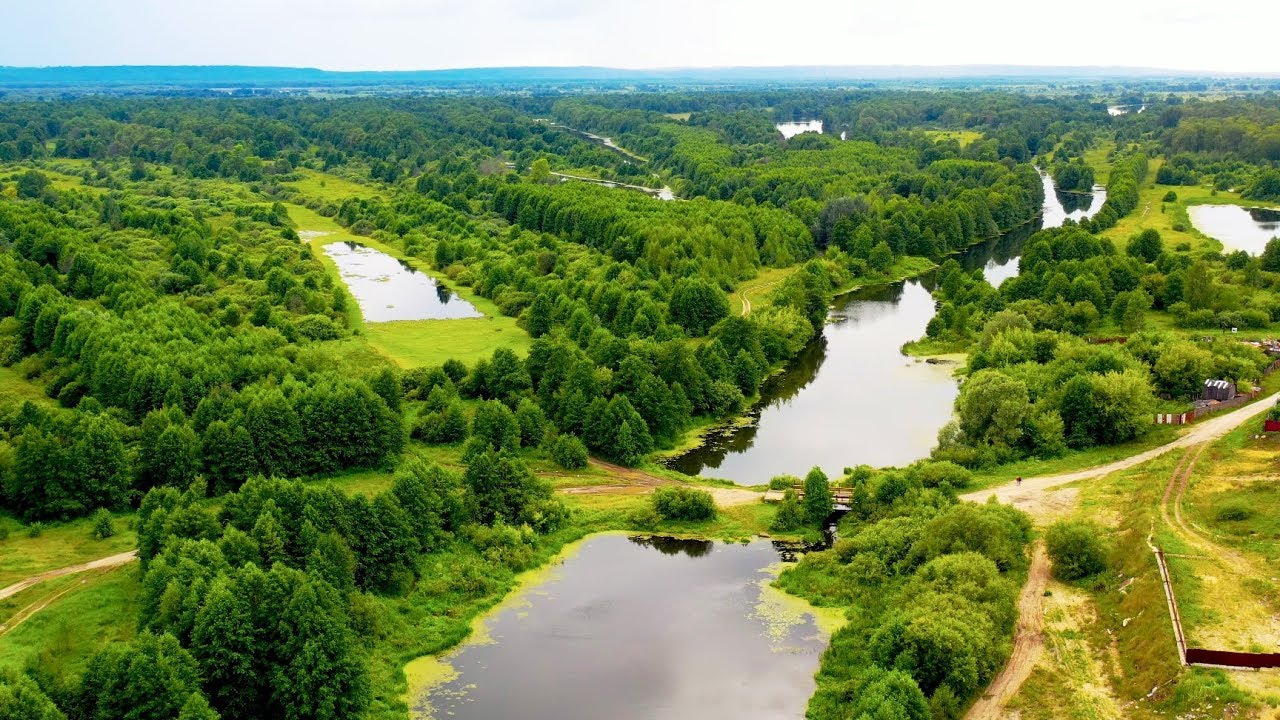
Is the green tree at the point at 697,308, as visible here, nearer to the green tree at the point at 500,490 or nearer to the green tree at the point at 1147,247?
the green tree at the point at 500,490

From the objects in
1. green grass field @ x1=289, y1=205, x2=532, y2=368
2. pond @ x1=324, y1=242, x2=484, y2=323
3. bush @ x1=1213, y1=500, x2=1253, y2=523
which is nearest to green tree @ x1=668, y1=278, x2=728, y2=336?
green grass field @ x1=289, y1=205, x2=532, y2=368

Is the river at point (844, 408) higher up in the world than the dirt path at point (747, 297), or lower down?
lower down

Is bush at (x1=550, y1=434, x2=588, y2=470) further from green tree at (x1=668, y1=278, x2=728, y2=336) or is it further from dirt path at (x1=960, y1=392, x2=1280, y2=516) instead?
green tree at (x1=668, y1=278, x2=728, y2=336)

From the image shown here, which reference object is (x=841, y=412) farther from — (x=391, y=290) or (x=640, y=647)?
(x=391, y=290)

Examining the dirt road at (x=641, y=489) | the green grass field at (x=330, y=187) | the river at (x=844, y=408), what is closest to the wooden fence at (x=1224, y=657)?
the dirt road at (x=641, y=489)

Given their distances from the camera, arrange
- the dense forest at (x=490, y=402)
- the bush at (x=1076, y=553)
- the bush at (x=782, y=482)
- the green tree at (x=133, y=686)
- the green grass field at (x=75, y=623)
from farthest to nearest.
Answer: the bush at (x=782, y=482) < the bush at (x=1076, y=553) < the green grass field at (x=75, y=623) < the dense forest at (x=490, y=402) < the green tree at (x=133, y=686)
